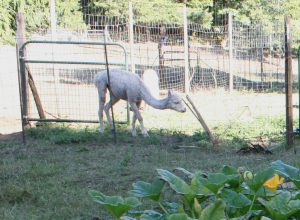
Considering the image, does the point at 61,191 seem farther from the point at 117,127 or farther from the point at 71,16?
the point at 71,16

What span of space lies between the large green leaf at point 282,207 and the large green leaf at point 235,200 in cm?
10

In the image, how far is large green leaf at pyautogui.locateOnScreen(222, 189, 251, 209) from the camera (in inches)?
101

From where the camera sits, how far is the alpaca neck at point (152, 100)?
380 inches

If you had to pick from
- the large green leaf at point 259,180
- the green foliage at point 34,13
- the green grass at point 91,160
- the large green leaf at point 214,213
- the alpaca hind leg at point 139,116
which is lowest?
the green grass at point 91,160

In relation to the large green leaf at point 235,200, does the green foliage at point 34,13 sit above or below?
above

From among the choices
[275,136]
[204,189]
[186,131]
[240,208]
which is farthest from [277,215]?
[186,131]

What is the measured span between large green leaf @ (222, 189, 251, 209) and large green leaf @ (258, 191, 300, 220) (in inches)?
3.9

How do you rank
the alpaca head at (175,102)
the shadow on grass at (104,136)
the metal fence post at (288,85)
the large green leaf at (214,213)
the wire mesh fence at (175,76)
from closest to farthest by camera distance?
the large green leaf at (214,213) → the metal fence post at (288,85) → the shadow on grass at (104,136) → the alpaca head at (175,102) → the wire mesh fence at (175,76)

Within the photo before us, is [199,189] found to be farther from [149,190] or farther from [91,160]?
[91,160]

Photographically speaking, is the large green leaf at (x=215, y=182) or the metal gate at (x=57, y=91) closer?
the large green leaf at (x=215, y=182)

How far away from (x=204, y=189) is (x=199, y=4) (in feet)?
84.6

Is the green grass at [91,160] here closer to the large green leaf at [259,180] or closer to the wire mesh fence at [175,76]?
the wire mesh fence at [175,76]

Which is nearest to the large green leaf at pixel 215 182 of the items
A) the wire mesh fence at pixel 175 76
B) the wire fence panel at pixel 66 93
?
the wire mesh fence at pixel 175 76

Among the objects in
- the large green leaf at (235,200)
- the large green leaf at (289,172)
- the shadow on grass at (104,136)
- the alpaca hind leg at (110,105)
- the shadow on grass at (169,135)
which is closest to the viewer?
the large green leaf at (235,200)
